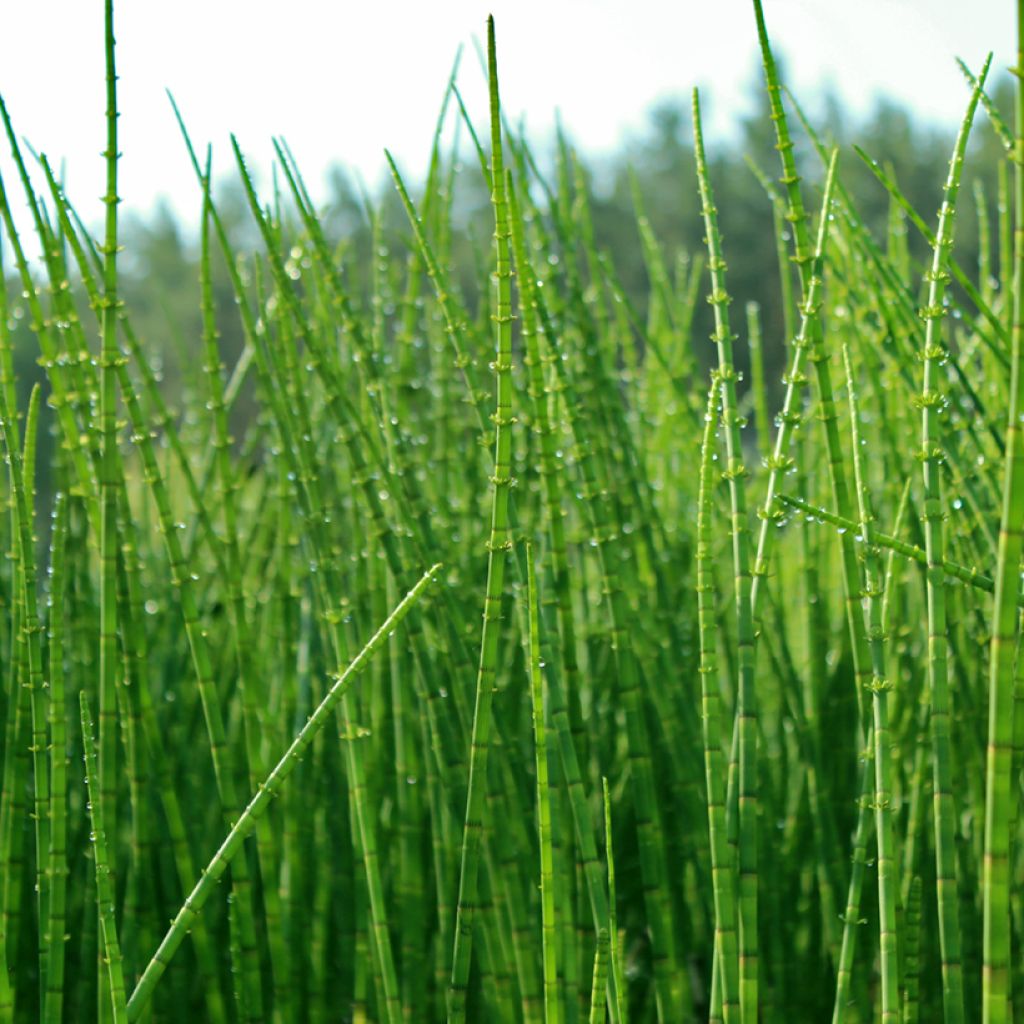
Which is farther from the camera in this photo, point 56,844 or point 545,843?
point 56,844

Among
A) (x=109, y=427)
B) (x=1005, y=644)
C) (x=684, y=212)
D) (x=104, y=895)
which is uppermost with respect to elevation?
(x=684, y=212)

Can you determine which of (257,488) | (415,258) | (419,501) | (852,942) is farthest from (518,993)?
(257,488)

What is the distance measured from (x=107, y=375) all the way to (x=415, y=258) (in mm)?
638

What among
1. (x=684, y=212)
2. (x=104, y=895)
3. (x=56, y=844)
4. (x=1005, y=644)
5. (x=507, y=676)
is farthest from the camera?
(x=684, y=212)

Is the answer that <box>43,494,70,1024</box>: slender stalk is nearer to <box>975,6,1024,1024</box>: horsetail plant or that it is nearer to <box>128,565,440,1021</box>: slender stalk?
<box>128,565,440,1021</box>: slender stalk

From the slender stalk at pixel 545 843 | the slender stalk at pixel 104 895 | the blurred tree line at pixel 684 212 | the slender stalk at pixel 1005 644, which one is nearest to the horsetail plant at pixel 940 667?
the slender stalk at pixel 1005 644

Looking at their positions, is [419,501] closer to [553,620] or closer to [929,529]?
[553,620]

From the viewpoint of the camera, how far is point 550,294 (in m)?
1.39

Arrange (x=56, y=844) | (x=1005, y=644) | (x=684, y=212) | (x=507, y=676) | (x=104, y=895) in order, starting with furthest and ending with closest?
(x=684, y=212) → (x=507, y=676) → (x=56, y=844) → (x=104, y=895) → (x=1005, y=644)

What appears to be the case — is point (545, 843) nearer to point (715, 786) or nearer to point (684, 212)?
point (715, 786)

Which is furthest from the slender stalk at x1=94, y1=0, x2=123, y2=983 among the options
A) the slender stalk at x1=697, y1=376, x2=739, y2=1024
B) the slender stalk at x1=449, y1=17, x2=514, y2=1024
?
the slender stalk at x1=697, y1=376, x2=739, y2=1024

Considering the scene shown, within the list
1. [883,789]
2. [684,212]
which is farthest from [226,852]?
[684,212]

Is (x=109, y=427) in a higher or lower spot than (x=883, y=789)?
higher

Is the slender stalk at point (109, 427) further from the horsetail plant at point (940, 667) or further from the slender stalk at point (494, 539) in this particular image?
the horsetail plant at point (940, 667)
